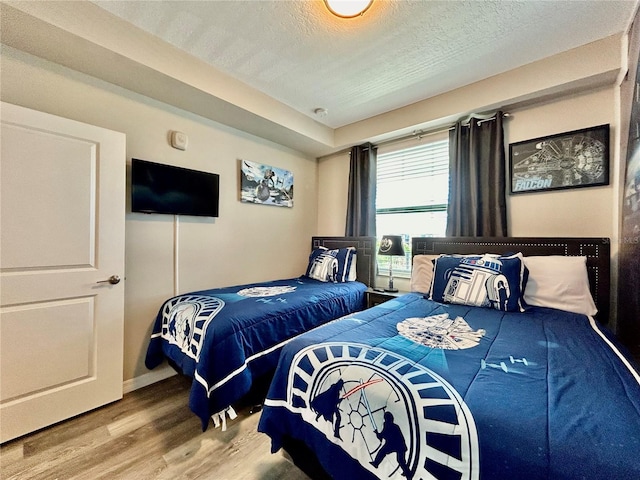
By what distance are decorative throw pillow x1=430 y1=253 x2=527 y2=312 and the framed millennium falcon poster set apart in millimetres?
812

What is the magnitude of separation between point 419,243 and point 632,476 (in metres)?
2.34

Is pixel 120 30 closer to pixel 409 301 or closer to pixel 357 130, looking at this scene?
pixel 357 130

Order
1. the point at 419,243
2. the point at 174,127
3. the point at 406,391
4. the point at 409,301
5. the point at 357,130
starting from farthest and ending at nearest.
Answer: the point at 357,130
the point at 419,243
the point at 174,127
the point at 409,301
the point at 406,391

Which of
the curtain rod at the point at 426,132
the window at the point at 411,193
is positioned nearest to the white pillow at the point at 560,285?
the window at the point at 411,193

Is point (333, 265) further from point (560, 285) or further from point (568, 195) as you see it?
point (568, 195)

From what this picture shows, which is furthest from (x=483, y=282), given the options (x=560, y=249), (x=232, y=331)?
(x=232, y=331)

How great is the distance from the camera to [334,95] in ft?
8.67

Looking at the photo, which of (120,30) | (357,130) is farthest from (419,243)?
(120,30)

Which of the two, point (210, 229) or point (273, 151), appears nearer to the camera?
point (210, 229)

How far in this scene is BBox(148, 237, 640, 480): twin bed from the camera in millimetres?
704

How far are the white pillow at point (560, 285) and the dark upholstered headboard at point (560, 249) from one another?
0.50 feet

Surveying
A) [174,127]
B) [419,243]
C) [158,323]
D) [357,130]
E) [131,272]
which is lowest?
[158,323]

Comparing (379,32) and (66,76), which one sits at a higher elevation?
(379,32)

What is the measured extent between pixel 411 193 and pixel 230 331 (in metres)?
2.47
